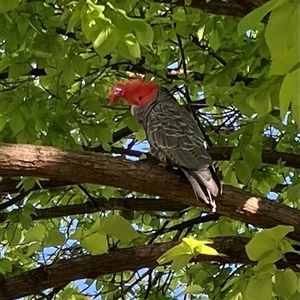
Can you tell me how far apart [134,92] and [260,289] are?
4.12ft

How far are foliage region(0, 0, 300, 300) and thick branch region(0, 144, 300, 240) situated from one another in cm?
14

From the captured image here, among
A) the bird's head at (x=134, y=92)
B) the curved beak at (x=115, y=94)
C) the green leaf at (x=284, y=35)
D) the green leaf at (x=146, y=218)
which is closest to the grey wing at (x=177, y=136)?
the bird's head at (x=134, y=92)

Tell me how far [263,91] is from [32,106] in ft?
3.15

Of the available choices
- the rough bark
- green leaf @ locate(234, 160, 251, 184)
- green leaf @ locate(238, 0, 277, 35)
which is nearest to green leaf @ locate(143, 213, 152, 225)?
green leaf @ locate(234, 160, 251, 184)

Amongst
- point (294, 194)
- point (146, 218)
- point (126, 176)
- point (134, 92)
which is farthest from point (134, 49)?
point (146, 218)

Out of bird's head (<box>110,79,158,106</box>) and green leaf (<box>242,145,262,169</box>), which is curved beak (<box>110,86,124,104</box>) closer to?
bird's head (<box>110,79,158,106</box>)

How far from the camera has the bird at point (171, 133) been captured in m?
1.78

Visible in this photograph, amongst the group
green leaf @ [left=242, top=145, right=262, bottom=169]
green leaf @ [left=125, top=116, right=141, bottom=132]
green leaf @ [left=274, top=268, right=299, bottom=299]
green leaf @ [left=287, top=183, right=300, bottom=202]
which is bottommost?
green leaf @ [left=274, top=268, right=299, bottom=299]

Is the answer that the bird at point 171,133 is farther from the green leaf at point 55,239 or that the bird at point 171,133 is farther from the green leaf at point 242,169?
the green leaf at point 55,239

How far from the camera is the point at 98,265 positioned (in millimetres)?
1880

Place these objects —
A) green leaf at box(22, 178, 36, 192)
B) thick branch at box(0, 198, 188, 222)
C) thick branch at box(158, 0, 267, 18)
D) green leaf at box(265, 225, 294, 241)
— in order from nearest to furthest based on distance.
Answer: green leaf at box(265, 225, 294, 241) → thick branch at box(158, 0, 267, 18) → green leaf at box(22, 178, 36, 192) → thick branch at box(0, 198, 188, 222)

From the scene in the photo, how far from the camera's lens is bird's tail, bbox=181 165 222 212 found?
67.2 inches

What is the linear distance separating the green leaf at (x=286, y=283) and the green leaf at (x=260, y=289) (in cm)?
4

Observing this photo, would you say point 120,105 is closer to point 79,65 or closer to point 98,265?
point 79,65
